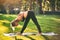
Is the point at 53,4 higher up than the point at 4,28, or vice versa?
the point at 53,4

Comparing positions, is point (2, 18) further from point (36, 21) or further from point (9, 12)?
point (36, 21)

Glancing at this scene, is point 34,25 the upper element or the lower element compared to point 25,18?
lower

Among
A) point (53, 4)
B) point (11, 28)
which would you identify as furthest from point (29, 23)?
point (53, 4)

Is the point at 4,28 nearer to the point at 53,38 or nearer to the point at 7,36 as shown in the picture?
the point at 7,36

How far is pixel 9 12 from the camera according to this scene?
2.78 m

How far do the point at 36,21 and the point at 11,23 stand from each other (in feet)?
1.29

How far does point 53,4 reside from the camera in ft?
9.39

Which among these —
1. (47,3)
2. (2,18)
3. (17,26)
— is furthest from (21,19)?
(47,3)

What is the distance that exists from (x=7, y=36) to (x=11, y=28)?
14 cm

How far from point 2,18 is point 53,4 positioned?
33.1 inches

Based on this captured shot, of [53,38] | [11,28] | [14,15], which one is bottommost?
[53,38]

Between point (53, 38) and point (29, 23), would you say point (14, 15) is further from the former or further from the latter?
point (53, 38)

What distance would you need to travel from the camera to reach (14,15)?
9.05 feet

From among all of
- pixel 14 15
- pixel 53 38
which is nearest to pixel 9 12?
pixel 14 15
